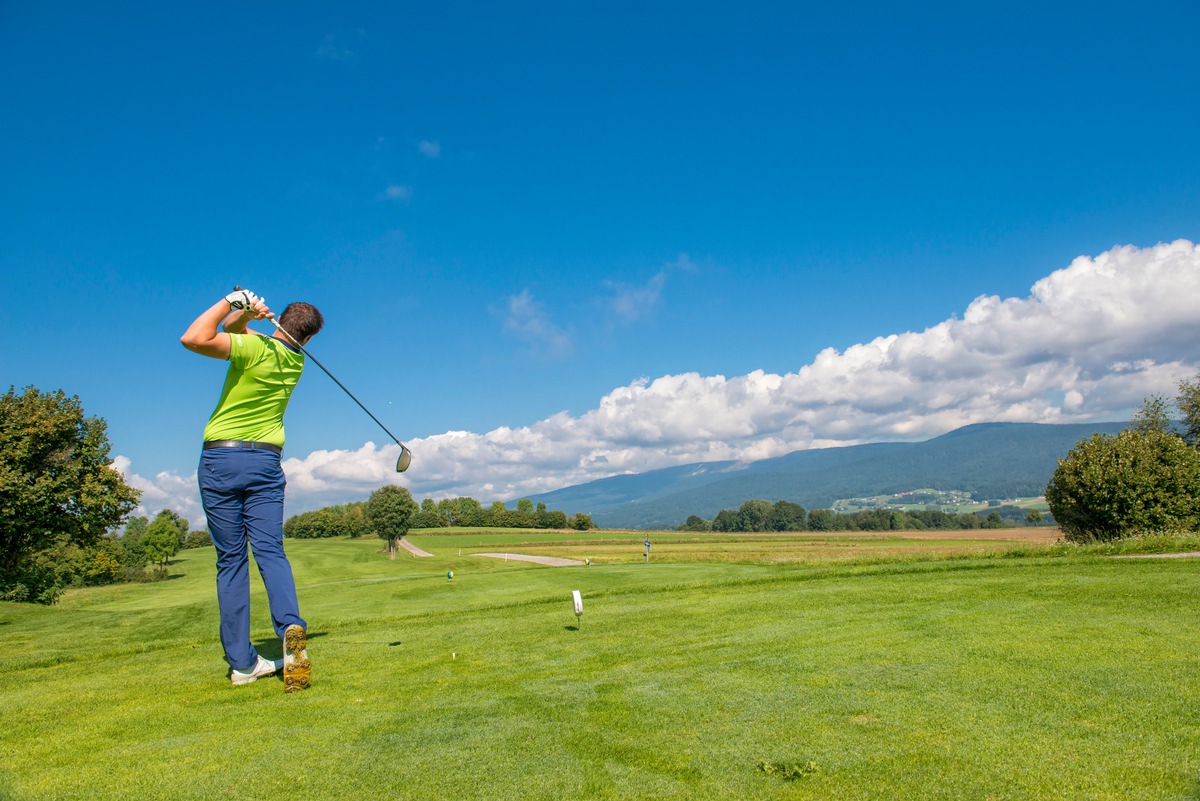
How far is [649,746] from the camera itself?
10.9 feet

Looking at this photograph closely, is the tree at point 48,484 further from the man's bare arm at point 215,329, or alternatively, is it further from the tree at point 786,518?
the tree at point 786,518

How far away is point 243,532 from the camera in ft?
18.3

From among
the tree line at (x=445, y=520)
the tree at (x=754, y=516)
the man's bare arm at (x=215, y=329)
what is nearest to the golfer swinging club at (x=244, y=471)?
the man's bare arm at (x=215, y=329)

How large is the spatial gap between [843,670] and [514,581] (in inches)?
568

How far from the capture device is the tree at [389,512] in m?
70.3

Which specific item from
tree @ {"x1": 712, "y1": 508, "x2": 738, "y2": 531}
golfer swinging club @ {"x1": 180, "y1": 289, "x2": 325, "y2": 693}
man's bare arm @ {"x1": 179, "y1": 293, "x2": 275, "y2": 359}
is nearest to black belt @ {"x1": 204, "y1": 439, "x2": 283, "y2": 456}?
golfer swinging club @ {"x1": 180, "y1": 289, "x2": 325, "y2": 693}

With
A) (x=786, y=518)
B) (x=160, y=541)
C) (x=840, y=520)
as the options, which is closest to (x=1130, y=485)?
(x=160, y=541)

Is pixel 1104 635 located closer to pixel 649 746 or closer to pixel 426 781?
pixel 649 746

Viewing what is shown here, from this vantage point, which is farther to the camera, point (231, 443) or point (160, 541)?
point (160, 541)

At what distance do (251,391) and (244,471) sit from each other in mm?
646

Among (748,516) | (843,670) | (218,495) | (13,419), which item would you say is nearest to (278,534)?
(218,495)

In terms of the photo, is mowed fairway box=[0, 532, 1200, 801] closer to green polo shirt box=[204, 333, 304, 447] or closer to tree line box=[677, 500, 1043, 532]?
green polo shirt box=[204, 333, 304, 447]

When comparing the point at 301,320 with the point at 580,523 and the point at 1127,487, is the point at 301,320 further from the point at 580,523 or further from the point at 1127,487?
the point at 580,523

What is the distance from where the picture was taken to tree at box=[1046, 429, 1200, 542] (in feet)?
84.9
